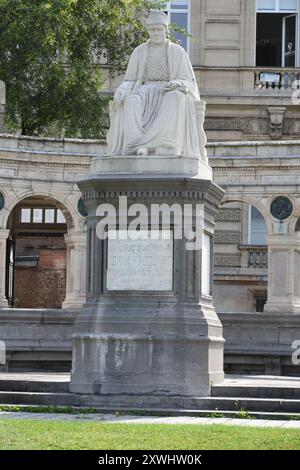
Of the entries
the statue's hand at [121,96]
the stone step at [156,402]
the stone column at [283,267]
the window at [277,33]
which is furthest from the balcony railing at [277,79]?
the stone step at [156,402]

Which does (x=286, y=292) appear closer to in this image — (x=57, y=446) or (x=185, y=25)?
(x=185, y=25)

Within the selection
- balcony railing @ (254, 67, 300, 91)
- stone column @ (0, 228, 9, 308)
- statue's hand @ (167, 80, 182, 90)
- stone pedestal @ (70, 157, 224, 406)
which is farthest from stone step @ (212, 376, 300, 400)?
balcony railing @ (254, 67, 300, 91)

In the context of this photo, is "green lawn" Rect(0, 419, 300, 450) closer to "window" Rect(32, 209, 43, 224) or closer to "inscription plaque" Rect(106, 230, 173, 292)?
"inscription plaque" Rect(106, 230, 173, 292)

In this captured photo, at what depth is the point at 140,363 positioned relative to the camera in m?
19.4

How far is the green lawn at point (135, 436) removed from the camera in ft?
47.7

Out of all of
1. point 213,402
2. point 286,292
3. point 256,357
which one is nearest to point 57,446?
point 213,402

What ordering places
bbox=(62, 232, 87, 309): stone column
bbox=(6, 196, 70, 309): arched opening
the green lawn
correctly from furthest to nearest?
bbox=(6, 196, 70, 309): arched opening < bbox=(62, 232, 87, 309): stone column < the green lawn

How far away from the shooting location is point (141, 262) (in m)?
19.9

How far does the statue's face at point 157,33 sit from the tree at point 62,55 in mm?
13516

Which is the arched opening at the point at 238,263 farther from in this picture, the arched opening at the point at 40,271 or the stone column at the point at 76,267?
the stone column at the point at 76,267

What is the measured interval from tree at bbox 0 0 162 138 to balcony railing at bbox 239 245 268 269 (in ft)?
17.7

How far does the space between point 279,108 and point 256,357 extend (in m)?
12.5

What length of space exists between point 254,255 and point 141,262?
18.7 m

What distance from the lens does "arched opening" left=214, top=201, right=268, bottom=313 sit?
37.8 m
